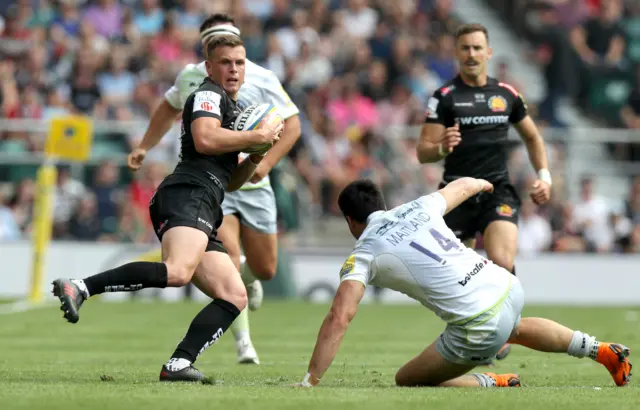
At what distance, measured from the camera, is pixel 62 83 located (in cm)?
2305

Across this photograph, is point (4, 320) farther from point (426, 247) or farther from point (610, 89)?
point (610, 89)

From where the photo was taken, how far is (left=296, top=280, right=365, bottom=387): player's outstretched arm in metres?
7.40

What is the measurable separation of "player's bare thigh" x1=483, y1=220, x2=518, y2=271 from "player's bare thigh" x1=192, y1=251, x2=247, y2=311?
2737 mm

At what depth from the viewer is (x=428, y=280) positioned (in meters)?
7.63

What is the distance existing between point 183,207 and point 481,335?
207 cm

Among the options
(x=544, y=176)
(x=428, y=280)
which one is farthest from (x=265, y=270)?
(x=428, y=280)

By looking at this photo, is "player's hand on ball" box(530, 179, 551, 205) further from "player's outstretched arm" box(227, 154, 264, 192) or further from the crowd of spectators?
the crowd of spectators

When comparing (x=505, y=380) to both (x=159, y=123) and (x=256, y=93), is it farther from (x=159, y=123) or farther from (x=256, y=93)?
(x=159, y=123)

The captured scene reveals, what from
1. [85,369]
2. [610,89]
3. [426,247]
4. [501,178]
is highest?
[610,89]

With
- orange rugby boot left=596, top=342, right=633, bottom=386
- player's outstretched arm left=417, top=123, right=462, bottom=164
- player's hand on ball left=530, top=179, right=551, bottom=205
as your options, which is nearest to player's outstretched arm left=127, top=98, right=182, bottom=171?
player's outstretched arm left=417, top=123, right=462, bottom=164

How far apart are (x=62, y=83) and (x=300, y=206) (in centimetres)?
540

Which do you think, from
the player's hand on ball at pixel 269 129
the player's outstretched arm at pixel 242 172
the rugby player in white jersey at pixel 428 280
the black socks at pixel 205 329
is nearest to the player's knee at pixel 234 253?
the player's outstretched arm at pixel 242 172

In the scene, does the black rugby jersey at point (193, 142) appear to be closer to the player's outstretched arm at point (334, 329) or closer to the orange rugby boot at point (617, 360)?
the player's outstretched arm at point (334, 329)

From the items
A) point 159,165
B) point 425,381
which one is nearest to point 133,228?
point 159,165
